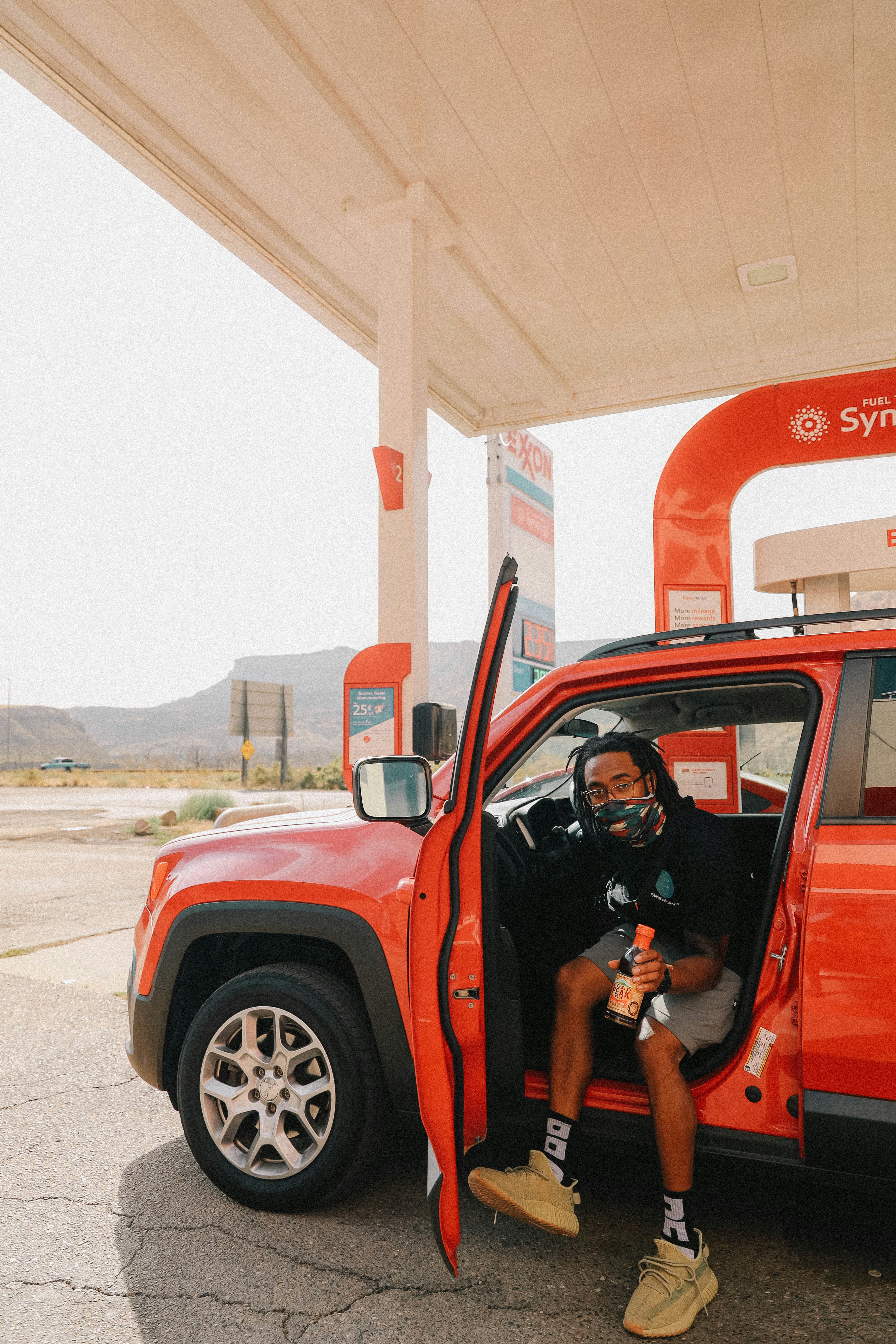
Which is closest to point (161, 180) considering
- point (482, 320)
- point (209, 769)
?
point (482, 320)

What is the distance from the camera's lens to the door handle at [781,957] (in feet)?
7.44

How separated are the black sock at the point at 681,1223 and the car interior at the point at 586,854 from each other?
0.30 m

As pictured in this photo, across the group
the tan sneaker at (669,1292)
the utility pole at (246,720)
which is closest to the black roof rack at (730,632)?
the tan sneaker at (669,1292)

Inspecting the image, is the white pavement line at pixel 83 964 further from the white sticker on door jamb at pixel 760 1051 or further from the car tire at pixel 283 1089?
the white sticker on door jamb at pixel 760 1051

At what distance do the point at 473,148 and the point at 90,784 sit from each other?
38.2 meters

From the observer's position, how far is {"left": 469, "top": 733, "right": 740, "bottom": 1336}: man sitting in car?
231 cm

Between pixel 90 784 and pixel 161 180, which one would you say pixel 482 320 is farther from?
pixel 90 784

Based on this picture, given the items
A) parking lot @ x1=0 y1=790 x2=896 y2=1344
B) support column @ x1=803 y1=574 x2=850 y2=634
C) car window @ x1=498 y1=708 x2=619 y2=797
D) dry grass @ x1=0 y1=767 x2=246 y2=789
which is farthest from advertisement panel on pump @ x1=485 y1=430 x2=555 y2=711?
dry grass @ x1=0 y1=767 x2=246 y2=789

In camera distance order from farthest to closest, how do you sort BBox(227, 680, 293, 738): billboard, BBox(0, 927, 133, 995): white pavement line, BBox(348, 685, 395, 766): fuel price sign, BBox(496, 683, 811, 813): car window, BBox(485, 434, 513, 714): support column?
BBox(227, 680, 293, 738): billboard
BBox(485, 434, 513, 714): support column
BBox(348, 685, 395, 766): fuel price sign
BBox(0, 927, 133, 995): white pavement line
BBox(496, 683, 811, 813): car window

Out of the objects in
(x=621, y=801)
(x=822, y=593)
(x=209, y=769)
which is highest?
(x=822, y=593)

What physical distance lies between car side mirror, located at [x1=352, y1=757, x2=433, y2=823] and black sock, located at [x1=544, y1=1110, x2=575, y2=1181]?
922mm

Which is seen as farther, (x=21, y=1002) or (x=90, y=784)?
(x=90, y=784)

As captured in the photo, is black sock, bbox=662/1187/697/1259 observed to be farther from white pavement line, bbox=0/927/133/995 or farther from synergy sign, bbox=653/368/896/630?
synergy sign, bbox=653/368/896/630

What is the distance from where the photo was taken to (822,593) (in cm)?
576
